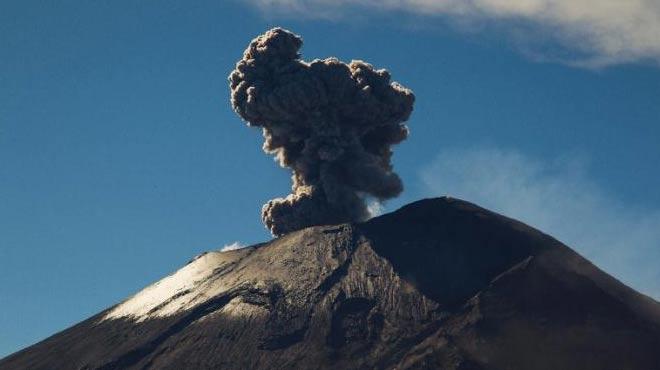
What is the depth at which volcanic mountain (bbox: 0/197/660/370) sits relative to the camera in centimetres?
7306

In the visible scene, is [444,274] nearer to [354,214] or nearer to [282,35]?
[354,214]

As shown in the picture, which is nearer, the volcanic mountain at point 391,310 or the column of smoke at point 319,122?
the volcanic mountain at point 391,310

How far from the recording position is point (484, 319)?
75188mm

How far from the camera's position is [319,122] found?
100m

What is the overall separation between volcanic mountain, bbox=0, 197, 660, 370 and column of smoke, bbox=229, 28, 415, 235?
5.64 metres

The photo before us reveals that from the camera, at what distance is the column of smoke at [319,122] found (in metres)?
99.5

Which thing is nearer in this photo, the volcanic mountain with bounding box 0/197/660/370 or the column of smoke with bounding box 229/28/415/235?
the volcanic mountain with bounding box 0/197/660/370

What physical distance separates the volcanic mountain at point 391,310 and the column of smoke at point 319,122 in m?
5.64

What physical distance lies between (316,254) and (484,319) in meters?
17.7

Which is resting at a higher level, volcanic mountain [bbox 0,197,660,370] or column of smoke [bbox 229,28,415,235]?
column of smoke [bbox 229,28,415,235]

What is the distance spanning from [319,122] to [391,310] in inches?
991

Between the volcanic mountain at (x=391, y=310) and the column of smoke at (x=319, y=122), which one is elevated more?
the column of smoke at (x=319, y=122)

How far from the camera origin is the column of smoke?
99.5m

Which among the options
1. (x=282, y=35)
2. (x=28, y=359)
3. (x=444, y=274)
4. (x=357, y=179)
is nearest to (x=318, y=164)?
(x=357, y=179)
